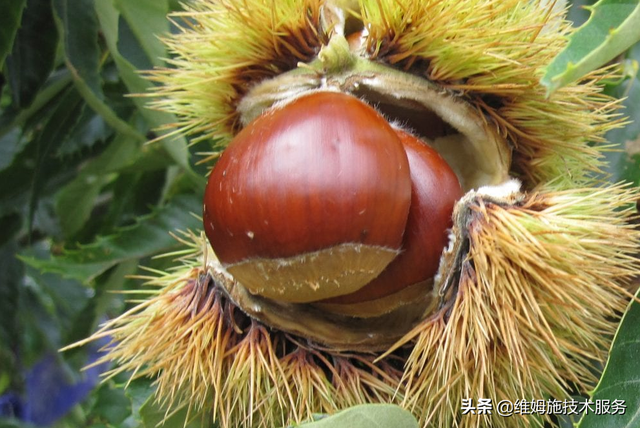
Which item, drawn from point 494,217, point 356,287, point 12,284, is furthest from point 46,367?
point 494,217

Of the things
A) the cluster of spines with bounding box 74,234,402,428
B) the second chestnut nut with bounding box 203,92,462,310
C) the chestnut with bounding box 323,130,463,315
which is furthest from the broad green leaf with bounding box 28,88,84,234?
the chestnut with bounding box 323,130,463,315

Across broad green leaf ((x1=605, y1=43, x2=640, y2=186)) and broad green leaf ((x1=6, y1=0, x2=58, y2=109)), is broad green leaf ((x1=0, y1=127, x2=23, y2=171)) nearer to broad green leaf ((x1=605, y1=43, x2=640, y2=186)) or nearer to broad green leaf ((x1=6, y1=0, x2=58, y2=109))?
broad green leaf ((x1=6, y1=0, x2=58, y2=109))

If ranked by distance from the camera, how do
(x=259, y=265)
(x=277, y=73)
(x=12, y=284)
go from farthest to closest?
1. (x=12, y=284)
2. (x=277, y=73)
3. (x=259, y=265)

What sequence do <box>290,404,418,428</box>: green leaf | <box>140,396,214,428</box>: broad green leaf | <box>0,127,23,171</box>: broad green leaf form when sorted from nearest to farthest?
1. <box>290,404,418,428</box>: green leaf
2. <box>140,396,214,428</box>: broad green leaf
3. <box>0,127,23,171</box>: broad green leaf

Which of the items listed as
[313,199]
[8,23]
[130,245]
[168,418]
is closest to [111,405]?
[130,245]

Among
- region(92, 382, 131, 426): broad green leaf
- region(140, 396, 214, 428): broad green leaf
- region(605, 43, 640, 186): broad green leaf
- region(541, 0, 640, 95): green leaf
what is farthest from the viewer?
region(92, 382, 131, 426): broad green leaf

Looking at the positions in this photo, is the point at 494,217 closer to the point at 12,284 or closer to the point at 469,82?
the point at 469,82
